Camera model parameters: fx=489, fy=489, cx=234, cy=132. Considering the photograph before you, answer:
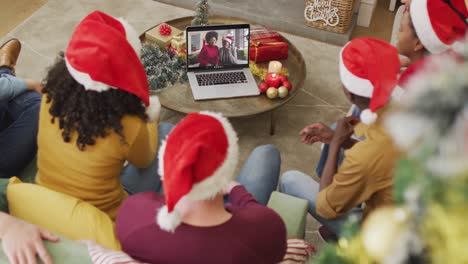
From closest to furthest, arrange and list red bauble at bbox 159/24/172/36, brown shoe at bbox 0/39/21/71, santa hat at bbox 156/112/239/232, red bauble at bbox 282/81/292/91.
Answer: santa hat at bbox 156/112/239/232 → brown shoe at bbox 0/39/21/71 → red bauble at bbox 282/81/292/91 → red bauble at bbox 159/24/172/36

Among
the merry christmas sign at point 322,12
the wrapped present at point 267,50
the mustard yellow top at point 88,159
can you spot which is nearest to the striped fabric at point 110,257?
the mustard yellow top at point 88,159

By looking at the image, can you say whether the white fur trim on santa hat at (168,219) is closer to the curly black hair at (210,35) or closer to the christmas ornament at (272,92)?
the christmas ornament at (272,92)

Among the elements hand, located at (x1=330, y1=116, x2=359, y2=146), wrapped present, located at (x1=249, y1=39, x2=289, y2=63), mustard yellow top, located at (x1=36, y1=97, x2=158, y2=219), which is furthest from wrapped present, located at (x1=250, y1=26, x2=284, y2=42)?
mustard yellow top, located at (x1=36, y1=97, x2=158, y2=219)

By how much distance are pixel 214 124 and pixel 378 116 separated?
0.61 metres

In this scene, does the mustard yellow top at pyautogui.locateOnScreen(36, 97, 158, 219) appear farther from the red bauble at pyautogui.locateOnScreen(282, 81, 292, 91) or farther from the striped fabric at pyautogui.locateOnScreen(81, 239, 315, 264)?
the red bauble at pyautogui.locateOnScreen(282, 81, 292, 91)

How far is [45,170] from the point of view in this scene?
1681 millimetres

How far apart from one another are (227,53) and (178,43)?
1.05 ft

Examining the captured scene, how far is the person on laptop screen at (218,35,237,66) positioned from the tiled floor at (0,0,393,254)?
1.33ft

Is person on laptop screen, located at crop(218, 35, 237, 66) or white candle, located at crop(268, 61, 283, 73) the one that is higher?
person on laptop screen, located at crop(218, 35, 237, 66)

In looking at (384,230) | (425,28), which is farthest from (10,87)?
(384,230)

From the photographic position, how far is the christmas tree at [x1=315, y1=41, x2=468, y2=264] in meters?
0.38

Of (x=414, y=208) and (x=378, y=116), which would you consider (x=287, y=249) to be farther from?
(x=414, y=208)

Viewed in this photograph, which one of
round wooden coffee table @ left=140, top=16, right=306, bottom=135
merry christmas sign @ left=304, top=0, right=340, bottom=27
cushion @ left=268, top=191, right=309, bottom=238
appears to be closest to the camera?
cushion @ left=268, top=191, right=309, bottom=238

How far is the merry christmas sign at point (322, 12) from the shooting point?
11.8 feet
